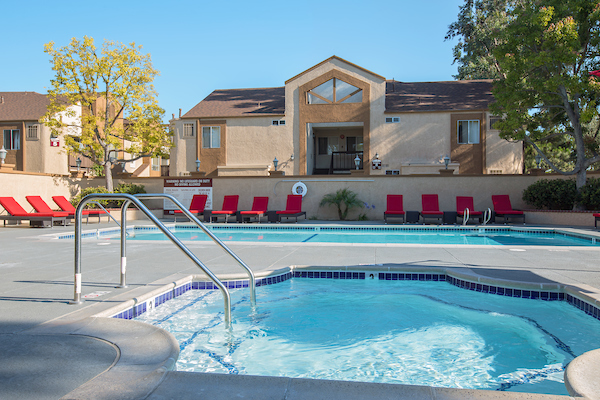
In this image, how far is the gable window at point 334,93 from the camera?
21719mm

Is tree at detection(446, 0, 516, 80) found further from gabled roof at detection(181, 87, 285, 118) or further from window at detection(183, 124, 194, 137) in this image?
window at detection(183, 124, 194, 137)

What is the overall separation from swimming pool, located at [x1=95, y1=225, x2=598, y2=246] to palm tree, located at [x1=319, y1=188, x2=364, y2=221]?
3.08 metres

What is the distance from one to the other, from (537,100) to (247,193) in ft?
38.6

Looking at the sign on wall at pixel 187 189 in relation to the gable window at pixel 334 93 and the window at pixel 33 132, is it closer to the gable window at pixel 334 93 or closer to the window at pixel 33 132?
the gable window at pixel 334 93

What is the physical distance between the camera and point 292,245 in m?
8.86

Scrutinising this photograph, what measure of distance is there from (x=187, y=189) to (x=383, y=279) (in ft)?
45.0

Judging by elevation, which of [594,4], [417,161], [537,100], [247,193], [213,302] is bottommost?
[213,302]

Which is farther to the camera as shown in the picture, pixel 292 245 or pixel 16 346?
pixel 292 245

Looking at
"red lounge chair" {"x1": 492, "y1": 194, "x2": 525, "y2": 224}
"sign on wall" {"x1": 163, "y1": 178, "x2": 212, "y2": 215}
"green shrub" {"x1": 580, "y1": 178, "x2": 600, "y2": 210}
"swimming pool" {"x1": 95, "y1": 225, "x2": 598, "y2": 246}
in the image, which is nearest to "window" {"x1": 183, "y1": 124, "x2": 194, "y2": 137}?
"sign on wall" {"x1": 163, "y1": 178, "x2": 212, "y2": 215}

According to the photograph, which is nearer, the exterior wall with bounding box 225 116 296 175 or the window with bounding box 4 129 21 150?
the exterior wall with bounding box 225 116 296 175

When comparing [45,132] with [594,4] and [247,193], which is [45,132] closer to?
[247,193]

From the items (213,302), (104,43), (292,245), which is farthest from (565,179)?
(104,43)

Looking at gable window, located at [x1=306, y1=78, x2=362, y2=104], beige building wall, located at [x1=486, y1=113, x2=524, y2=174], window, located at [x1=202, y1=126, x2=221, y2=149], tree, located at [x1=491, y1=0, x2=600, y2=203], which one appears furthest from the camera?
window, located at [x1=202, y1=126, x2=221, y2=149]

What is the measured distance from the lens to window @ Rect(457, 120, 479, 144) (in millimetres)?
20641
